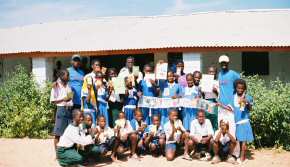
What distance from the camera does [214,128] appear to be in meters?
7.77

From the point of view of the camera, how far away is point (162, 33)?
14500 mm

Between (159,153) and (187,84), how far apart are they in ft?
4.37

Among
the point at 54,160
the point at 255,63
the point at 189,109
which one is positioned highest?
the point at 255,63

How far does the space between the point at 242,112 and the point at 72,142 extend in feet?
9.34

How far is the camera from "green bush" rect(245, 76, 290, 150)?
26.8 feet

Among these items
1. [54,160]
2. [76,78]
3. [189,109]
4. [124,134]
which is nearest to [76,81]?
[76,78]

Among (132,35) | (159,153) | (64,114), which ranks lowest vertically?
(159,153)

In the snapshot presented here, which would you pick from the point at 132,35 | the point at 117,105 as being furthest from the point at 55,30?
the point at 117,105

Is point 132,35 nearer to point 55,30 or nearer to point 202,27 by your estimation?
point 202,27

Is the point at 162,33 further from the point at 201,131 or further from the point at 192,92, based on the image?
the point at 201,131

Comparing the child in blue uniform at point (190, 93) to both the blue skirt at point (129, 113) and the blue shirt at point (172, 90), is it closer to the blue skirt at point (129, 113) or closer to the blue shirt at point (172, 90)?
the blue shirt at point (172, 90)

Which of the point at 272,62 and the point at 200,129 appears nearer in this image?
the point at 200,129

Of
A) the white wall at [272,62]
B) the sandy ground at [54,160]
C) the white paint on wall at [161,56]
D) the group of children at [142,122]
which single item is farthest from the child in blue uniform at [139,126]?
the white paint on wall at [161,56]

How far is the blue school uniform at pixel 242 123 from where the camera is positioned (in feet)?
23.4
